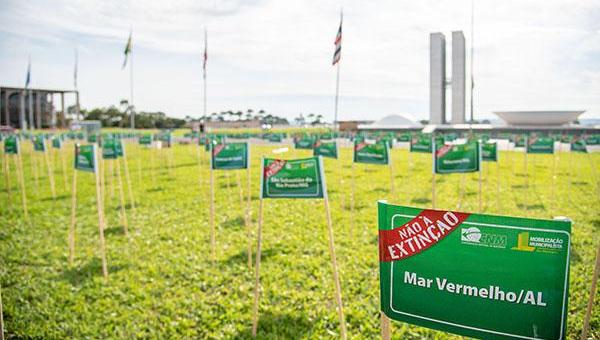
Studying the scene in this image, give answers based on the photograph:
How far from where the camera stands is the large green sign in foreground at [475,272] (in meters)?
2.08

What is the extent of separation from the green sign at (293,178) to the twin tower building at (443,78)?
6457cm

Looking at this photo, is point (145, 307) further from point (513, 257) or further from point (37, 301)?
point (513, 257)

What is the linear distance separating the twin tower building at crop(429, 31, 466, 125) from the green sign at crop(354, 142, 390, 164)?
5900 centimetres

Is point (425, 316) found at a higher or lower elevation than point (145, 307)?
higher

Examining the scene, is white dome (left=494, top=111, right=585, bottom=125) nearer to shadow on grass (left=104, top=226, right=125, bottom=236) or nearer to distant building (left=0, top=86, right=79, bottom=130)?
shadow on grass (left=104, top=226, right=125, bottom=236)

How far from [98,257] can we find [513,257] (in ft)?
24.5

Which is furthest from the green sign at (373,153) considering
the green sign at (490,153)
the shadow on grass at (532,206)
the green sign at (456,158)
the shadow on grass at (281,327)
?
the shadow on grass at (281,327)

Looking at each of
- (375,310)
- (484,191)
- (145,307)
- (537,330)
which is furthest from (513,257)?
(484,191)

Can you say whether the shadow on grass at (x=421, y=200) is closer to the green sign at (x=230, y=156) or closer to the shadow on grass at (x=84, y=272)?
the green sign at (x=230, y=156)

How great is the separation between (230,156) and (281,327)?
384cm

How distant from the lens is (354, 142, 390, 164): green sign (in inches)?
394

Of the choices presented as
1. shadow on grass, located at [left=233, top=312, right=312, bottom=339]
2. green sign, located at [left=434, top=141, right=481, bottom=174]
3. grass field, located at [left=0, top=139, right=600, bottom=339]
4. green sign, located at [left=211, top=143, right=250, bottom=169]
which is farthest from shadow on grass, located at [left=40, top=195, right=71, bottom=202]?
green sign, located at [left=434, top=141, right=481, bottom=174]

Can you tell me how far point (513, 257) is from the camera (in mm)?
2143

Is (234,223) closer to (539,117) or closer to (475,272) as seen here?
(475,272)
